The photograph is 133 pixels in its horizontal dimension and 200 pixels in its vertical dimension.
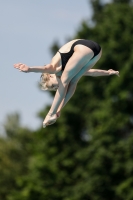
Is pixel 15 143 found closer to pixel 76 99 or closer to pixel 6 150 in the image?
pixel 6 150

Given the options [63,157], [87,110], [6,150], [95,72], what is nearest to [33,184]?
[63,157]

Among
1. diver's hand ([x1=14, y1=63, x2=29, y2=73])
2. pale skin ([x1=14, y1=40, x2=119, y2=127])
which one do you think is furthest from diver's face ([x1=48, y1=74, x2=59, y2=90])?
diver's hand ([x1=14, y1=63, x2=29, y2=73])

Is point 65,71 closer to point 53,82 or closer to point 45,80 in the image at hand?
point 53,82

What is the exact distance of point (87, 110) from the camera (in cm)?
6028

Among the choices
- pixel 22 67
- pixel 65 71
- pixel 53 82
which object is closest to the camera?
pixel 22 67

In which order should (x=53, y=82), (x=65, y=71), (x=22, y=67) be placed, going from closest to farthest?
(x=22, y=67) < (x=65, y=71) < (x=53, y=82)

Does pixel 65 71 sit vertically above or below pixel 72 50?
below

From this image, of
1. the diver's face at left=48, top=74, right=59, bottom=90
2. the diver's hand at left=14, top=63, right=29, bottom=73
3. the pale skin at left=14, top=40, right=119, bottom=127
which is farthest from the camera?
the diver's face at left=48, top=74, right=59, bottom=90

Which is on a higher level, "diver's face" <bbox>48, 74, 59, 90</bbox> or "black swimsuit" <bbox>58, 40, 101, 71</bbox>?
"black swimsuit" <bbox>58, 40, 101, 71</bbox>

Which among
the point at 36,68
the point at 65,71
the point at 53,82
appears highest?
the point at 36,68

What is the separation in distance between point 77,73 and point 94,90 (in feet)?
135

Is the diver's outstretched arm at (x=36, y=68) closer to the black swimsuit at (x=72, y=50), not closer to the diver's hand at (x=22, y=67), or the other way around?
the diver's hand at (x=22, y=67)

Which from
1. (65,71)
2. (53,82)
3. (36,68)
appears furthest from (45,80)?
(36,68)

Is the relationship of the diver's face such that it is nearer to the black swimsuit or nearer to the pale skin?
the pale skin
